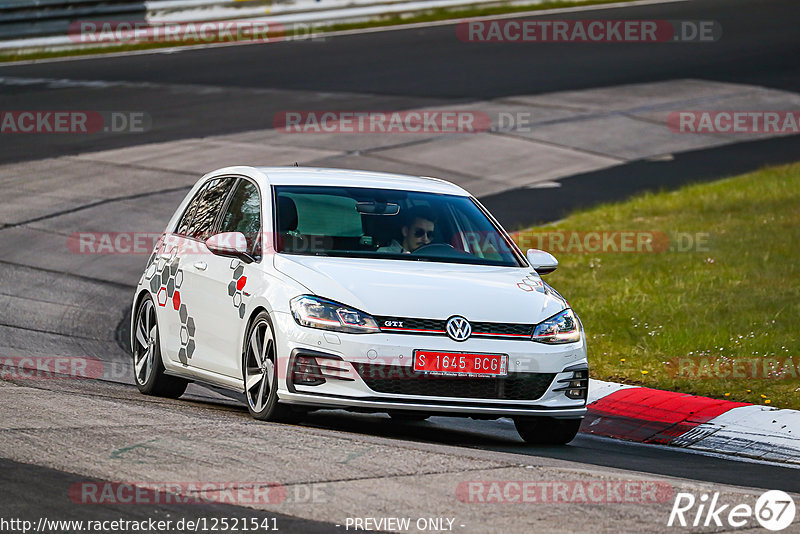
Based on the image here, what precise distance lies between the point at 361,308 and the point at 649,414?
2.98m

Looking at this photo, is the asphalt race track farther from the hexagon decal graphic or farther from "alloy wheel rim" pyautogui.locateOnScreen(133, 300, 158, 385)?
the hexagon decal graphic

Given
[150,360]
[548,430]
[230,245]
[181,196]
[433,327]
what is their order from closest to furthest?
[433,327] → [230,245] → [548,430] → [150,360] → [181,196]

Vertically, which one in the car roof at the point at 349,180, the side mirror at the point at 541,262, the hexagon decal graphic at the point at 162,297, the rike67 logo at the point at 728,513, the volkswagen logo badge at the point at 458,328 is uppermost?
the car roof at the point at 349,180

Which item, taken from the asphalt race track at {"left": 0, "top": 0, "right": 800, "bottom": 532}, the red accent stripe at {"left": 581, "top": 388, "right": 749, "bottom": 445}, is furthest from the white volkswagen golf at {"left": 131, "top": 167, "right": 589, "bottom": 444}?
the red accent stripe at {"left": 581, "top": 388, "right": 749, "bottom": 445}

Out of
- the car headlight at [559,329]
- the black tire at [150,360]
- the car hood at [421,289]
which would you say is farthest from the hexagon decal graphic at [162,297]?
the car headlight at [559,329]

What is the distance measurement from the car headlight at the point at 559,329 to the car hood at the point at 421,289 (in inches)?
1.9

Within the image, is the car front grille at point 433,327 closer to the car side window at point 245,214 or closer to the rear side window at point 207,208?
the car side window at point 245,214

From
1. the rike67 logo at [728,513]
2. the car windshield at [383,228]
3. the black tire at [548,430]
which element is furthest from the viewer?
the car windshield at [383,228]

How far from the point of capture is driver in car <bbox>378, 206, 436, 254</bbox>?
8.88 m

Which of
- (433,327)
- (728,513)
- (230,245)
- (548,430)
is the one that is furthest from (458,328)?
(728,513)

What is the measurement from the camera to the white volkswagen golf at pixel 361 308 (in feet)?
25.9

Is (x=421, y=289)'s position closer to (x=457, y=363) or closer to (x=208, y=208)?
(x=457, y=363)

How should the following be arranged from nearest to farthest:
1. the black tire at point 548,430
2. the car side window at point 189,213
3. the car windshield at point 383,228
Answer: the black tire at point 548,430 < the car windshield at point 383,228 < the car side window at point 189,213

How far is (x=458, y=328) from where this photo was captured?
7953 mm
